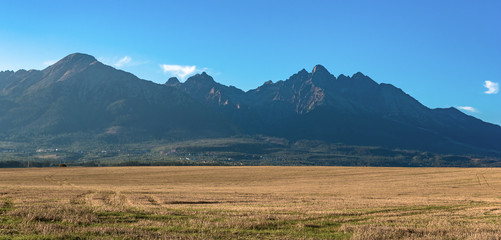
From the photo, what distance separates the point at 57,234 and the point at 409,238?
16.6 m

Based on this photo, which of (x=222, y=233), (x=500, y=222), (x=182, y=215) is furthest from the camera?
(x=182, y=215)

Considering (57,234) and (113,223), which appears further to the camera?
(113,223)

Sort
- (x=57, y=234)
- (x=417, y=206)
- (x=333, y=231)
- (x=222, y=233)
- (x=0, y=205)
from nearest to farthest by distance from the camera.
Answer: (x=57, y=234) < (x=222, y=233) < (x=333, y=231) < (x=0, y=205) < (x=417, y=206)

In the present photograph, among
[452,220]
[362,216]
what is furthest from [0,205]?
[452,220]

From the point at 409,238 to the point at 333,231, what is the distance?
4.19 m

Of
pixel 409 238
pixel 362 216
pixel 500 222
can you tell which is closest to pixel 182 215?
pixel 362 216

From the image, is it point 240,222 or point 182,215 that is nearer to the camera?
point 240,222

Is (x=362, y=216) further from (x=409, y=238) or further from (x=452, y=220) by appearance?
(x=409, y=238)

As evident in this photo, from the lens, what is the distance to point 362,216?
28.8m

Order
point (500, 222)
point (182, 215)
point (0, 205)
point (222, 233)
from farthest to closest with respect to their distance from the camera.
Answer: point (0, 205), point (182, 215), point (500, 222), point (222, 233)

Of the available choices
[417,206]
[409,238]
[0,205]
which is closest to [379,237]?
[409,238]

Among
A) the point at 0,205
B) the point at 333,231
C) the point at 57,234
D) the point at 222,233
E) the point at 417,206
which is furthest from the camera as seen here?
the point at 417,206

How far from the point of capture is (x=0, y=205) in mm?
30188

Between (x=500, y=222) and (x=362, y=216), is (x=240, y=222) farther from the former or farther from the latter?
(x=500, y=222)
